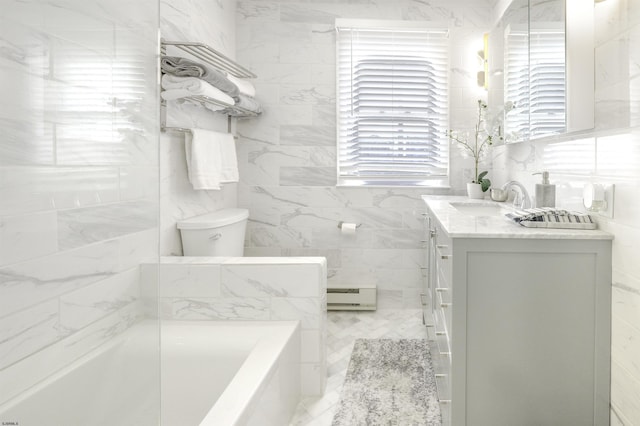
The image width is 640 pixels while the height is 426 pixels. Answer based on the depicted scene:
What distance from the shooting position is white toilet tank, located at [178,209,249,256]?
227cm

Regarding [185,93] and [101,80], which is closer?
[101,80]

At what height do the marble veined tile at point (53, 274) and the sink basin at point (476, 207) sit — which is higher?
the sink basin at point (476, 207)

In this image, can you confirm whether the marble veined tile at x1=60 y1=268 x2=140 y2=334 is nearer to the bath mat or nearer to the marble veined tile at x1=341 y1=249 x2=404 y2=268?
the bath mat

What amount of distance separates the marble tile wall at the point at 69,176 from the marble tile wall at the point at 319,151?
253 centimetres

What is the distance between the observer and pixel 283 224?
10.6 feet

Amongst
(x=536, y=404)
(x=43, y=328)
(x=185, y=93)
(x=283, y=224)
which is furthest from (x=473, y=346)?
(x=283, y=224)

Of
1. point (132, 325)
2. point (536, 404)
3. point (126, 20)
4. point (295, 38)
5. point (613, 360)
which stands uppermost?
point (295, 38)

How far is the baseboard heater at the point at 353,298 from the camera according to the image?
3.10 m

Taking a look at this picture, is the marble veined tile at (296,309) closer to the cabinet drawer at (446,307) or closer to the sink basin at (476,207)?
the cabinet drawer at (446,307)

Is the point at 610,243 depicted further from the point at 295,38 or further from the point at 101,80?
the point at 295,38

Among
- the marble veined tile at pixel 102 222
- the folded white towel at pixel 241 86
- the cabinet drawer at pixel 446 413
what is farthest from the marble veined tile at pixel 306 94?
the marble veined tile at pixel 102 222

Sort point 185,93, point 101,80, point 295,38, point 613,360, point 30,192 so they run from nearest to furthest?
point 30,192
point 101,80
point 613,360
point 185,93
point 295,38

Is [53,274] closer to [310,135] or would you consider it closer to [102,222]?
[102,222]

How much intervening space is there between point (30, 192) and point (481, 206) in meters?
2.41
